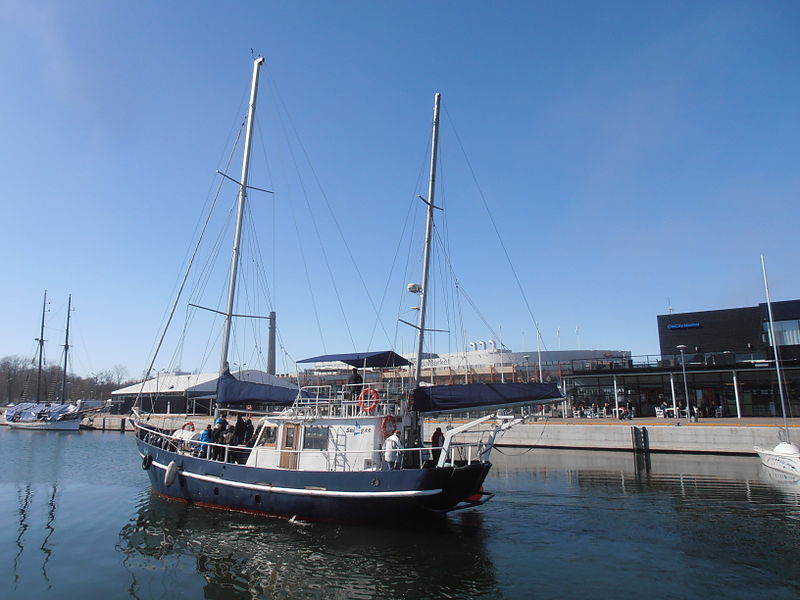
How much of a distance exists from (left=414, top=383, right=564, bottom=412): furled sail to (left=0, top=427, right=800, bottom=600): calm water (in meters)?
4.03

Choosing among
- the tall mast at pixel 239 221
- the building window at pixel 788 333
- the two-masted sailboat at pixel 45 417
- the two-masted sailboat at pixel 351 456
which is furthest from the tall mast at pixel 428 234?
the two-masted sailboat at pixel 45 417

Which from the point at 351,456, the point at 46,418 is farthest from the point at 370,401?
the point at 46,418

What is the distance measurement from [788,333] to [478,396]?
43.7 m

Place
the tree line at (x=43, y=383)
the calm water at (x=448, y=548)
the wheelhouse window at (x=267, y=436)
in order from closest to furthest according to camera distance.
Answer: the calm water at (x=448, y=548)
the wheelhouse window at (x=267, y=436)
the tree line at (x=43, y=383)

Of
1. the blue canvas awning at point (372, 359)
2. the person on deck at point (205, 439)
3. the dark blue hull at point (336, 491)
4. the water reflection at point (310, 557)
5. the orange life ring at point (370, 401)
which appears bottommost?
the water reflection at point (310, 557)

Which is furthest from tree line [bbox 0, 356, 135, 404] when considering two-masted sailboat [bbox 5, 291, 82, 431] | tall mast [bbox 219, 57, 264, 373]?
tall mast [bbox 219, 57, 264, 373]

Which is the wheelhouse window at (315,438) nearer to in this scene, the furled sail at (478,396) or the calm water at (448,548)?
the calm water at (448,548)

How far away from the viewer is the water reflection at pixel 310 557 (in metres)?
13.1

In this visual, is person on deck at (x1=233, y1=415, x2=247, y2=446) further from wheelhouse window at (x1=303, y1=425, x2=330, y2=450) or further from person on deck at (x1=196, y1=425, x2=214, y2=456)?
wheelhouse window at (x1=303, y1=425, x2=330, y2=450)

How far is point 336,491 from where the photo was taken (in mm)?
17953

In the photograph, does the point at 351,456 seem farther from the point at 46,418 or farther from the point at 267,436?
the point at 46,418

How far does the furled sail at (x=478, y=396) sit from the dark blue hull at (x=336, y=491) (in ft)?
6.83

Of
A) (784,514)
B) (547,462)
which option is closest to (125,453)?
(547,462)

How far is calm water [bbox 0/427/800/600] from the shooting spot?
12.9 metres
